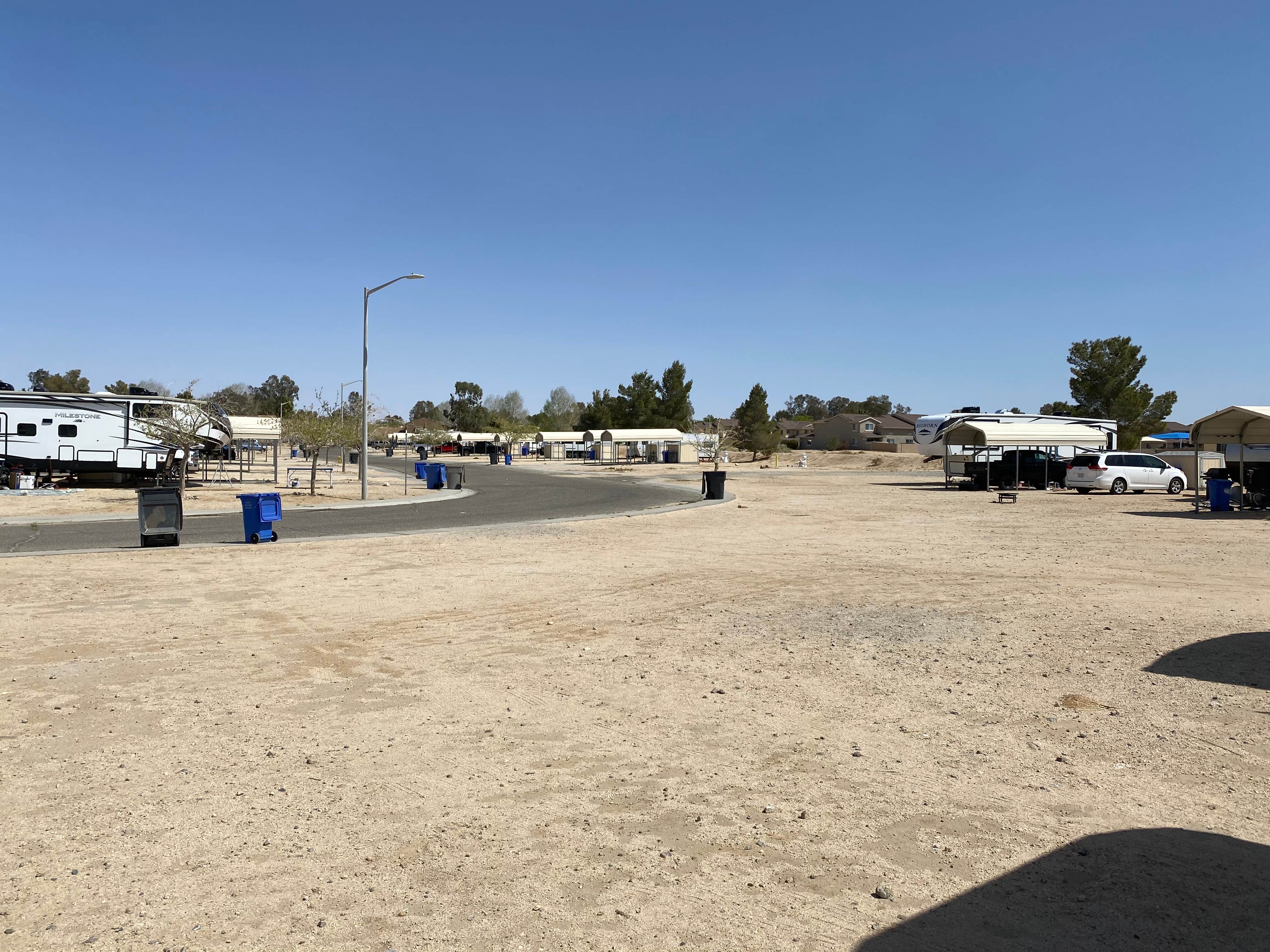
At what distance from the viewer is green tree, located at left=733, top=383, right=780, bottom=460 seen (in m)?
84.9

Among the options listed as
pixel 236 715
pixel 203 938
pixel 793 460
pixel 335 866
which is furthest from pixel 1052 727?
pixel 793 460

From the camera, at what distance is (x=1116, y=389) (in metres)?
64.2

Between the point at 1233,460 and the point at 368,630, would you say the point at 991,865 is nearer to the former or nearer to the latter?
the point at 368,630

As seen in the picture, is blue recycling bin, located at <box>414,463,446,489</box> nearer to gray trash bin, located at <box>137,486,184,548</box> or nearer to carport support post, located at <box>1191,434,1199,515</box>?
gray trash bin, located at <box>137,486,184,548</box>

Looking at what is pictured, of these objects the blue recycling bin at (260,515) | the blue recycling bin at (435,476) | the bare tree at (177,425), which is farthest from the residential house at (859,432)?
the blue recycling bin at (260,515)

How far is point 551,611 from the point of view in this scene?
10281 millimetres

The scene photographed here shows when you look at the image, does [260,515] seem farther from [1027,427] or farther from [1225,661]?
[1027,427]

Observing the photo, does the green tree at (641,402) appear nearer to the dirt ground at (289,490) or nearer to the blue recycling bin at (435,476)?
the dirt ground at (289,490)

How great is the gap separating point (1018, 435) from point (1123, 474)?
152 inches

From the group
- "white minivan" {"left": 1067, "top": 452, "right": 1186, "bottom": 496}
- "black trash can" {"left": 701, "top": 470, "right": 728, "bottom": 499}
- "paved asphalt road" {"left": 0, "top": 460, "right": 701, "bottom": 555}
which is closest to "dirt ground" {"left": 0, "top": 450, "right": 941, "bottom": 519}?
"paved asphalt road" {"left": 0, "top": 460, "right": 701, "bottom": 555}

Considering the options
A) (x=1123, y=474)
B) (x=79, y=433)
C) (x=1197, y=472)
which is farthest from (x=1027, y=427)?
(x=79, y=433)

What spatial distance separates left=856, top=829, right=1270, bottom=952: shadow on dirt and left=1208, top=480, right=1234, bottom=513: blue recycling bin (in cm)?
2291

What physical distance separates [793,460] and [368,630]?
73884 mm

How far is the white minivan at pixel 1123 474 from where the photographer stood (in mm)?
31562
